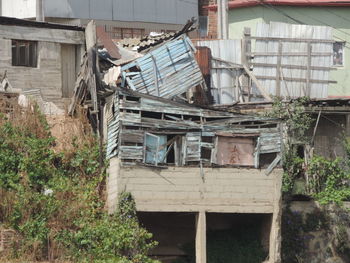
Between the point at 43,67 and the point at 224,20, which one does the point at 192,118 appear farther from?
the point at 224,20

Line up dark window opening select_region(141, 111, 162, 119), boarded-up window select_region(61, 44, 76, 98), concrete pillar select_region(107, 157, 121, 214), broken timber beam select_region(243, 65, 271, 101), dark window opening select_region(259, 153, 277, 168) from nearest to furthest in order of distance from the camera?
1. concrete pillar select_region(107, 157, 121, 214)
2. dark window opening select_region(141, 111, 162, 119)
3. dark window opening select_region(259, 153, 277, 168)
4. boarded-up window select_region(61, 44, 76, 98)
5. broken timber beam select_region(243, 65, 271, 101)

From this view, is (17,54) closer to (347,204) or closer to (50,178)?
(50,178)

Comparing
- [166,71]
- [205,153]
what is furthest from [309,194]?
[166,71]

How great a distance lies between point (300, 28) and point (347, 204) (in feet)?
19.2

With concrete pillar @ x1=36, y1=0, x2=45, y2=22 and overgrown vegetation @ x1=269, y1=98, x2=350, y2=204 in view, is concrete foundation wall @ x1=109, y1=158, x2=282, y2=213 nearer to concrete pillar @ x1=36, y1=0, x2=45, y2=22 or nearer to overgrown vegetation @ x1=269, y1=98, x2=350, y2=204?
overgrown vegetation @ x1=269, y1=98, x2=350, y2=204

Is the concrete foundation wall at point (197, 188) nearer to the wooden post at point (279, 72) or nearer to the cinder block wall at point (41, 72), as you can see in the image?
the cinder block wall at point (41, 72)

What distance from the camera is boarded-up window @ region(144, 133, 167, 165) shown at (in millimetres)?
24869

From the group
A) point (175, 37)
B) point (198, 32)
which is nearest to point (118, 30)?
point (198, 32)

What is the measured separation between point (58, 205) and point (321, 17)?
47.0ft

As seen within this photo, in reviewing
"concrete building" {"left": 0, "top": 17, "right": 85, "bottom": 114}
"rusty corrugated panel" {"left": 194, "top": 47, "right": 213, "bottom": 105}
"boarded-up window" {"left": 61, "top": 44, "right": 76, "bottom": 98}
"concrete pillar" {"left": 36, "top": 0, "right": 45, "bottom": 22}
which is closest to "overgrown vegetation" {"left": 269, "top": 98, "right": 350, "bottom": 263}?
"rusty corrugated panel" {"left": 194, "top": 47, "right": 213, "bottom": 105}

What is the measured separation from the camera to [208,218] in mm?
27188

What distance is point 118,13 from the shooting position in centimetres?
3825

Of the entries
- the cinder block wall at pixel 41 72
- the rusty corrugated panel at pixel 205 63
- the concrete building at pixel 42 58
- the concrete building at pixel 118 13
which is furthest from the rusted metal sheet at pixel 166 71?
the concrete building at pixel 118 13

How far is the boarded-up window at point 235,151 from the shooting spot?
1008 inches
